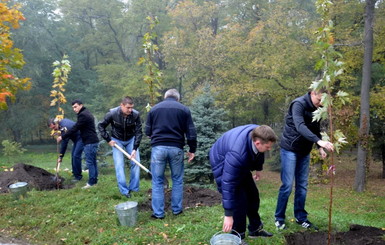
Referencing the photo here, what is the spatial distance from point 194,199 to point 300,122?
2.94 m

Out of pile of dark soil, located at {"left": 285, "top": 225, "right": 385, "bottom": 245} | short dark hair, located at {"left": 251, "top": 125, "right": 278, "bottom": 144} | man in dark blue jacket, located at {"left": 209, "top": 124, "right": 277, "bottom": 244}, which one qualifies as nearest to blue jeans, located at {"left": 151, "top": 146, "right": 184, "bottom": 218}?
man in dark blue jacket, located at {"left": 209, "top": 124, "right": 277, "bottom": 244}

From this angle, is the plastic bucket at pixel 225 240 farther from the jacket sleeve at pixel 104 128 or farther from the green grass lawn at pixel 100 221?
the jacket sleeve at pixel 104 128

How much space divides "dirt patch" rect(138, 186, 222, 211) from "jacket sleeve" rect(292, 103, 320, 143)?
8.11 feet

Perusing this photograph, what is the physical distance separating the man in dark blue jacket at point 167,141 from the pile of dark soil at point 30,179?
3514 mm

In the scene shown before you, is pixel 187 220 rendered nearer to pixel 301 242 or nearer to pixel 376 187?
pixel 301 242

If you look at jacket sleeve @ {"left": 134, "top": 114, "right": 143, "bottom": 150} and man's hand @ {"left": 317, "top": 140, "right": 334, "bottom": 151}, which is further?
jacket sleeve @ {"left": 134, "top": 114, "right": 143, "bottom": 150}

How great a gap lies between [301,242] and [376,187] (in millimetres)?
9621

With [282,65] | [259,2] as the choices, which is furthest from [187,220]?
[259,2]

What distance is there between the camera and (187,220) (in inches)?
195

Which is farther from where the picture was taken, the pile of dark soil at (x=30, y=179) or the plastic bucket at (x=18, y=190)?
the pile of dark soil at (x=30, y=179)

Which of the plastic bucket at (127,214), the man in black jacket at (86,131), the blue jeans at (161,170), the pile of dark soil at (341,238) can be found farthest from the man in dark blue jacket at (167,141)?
the man in black jacket at (86,131)

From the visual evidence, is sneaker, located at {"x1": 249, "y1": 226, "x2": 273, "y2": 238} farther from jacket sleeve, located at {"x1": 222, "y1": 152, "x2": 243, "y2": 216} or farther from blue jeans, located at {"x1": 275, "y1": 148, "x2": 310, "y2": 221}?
jacket sleeve, located at {"x1": 222, "y1": 152, "x2": 243, "y2": 216}

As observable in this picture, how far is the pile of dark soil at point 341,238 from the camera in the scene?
4.14 meters

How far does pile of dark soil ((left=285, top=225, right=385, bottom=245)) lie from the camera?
4141 millimetres
